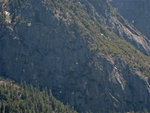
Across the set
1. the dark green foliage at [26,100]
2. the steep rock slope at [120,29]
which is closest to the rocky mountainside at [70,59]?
the dark green foliage at [26,100]

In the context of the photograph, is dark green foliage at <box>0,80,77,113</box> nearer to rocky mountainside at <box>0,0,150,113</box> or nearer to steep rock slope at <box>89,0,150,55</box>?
rocky mountainside at <box>0,0,150,113</box>

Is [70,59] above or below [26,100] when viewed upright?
above

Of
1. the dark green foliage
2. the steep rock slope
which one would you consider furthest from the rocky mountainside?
the steep rock slope

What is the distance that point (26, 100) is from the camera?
128375 millimetres

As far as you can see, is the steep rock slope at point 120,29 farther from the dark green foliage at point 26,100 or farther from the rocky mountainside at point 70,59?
the dark green foliage at point 26,100

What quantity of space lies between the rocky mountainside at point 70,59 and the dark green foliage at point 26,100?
7.02 meters

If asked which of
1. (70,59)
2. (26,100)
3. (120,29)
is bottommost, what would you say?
(26,100)

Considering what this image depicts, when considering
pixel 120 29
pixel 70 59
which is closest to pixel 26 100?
pixel 70 59

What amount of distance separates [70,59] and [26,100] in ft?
116

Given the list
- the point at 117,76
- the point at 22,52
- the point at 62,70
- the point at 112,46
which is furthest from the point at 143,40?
the point at 22,52

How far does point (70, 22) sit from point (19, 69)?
41.1m

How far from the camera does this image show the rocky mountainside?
143 m

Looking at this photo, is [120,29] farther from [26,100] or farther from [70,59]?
[26,100]

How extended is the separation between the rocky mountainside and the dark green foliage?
7018 mm
